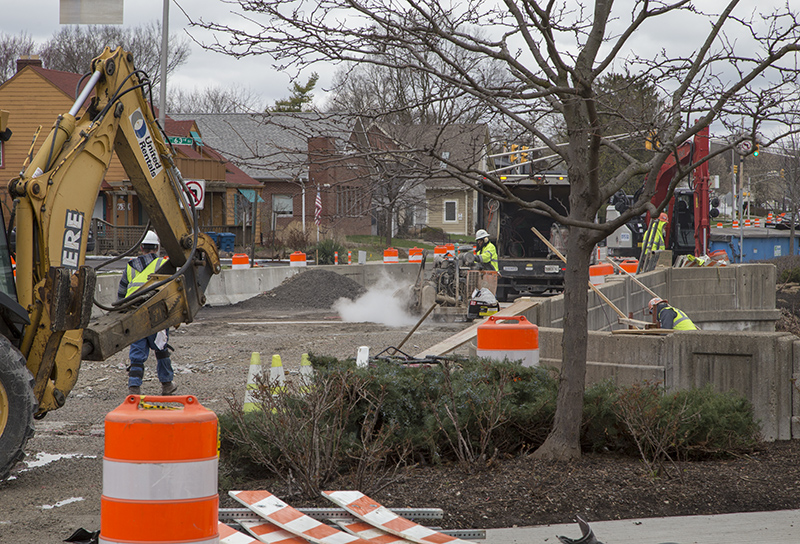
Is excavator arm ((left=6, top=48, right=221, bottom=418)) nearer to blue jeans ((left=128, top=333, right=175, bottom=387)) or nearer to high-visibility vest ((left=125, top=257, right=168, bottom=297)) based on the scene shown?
high-visibility vest ((left=125, top=257, right=168, bottom=297))

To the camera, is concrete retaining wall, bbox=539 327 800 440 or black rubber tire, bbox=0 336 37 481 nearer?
black rubber tire, bbox=0 336 37 481

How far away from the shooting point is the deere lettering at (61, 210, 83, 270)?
6.97 meters

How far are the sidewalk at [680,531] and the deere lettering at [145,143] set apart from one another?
4970 millimetres

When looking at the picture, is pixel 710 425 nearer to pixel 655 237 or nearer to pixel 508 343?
pixel 508 343

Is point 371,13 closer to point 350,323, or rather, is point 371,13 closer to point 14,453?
point 14,453

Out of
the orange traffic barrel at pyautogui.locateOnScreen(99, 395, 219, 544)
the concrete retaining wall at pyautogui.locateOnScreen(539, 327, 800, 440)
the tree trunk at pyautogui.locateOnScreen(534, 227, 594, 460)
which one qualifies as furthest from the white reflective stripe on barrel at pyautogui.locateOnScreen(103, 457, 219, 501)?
the concrete retaining wall at pyautogui.locateOnScreen(539, 327, 800, 440)

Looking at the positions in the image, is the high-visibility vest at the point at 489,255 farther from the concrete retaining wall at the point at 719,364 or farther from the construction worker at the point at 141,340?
the concrete retaining wall at the point at 719,364

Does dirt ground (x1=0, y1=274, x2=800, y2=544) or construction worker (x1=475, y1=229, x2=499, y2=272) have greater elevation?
construction worker (x1=475, y1=229, x2=499, y2=272)

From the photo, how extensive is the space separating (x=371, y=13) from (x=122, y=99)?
3.20 metres

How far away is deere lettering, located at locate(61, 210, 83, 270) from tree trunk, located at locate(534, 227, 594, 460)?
13.3 feet

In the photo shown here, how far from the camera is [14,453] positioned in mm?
6504

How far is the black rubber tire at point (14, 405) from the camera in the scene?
6414mm

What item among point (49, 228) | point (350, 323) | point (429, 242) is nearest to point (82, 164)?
point (49, 228)

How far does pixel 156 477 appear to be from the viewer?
3371 mm
